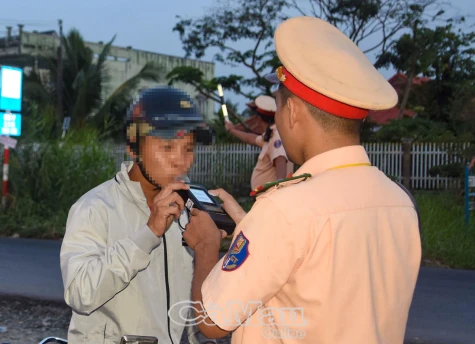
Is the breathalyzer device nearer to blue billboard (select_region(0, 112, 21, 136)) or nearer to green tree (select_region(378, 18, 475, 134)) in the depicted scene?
blue billboard (select_region(0, 112, 21, 136))

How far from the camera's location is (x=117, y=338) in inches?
89.0

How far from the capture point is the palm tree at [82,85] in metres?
29.3

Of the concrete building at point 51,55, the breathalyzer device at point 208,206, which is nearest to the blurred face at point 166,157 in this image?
the breathalyzer device at point 208,206

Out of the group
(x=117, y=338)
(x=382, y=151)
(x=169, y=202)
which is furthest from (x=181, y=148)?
(x=382, y=151)

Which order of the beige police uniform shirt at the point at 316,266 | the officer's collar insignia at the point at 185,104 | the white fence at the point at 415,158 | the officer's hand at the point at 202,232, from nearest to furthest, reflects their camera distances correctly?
the beige police uniform shirt at the point at 316,266
the officer's hand at the point at 202,232
the officer's collar insignia at the point at 185,104
the white fence at the point at 415,158

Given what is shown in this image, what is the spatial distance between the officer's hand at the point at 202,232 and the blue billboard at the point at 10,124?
11822 millimetres

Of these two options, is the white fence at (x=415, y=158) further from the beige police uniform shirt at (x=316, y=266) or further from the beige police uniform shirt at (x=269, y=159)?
the beige police uniform shirt at (x=316, y=266)

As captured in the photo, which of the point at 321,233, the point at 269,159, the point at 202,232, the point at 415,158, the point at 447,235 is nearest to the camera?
the point at 321,233

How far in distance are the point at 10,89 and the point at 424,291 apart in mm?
9323

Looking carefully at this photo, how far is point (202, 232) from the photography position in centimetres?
203

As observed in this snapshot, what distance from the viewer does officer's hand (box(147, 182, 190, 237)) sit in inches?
83.2

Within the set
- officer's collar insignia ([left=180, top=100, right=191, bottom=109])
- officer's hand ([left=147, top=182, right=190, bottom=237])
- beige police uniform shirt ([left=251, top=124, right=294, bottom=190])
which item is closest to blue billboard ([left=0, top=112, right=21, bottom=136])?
beige police uniform shirt ([left=251, top=124, right=294, bottom=190])

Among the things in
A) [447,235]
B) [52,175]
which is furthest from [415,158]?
[52,175]

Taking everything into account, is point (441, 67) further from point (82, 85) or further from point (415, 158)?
point (82, 85)
